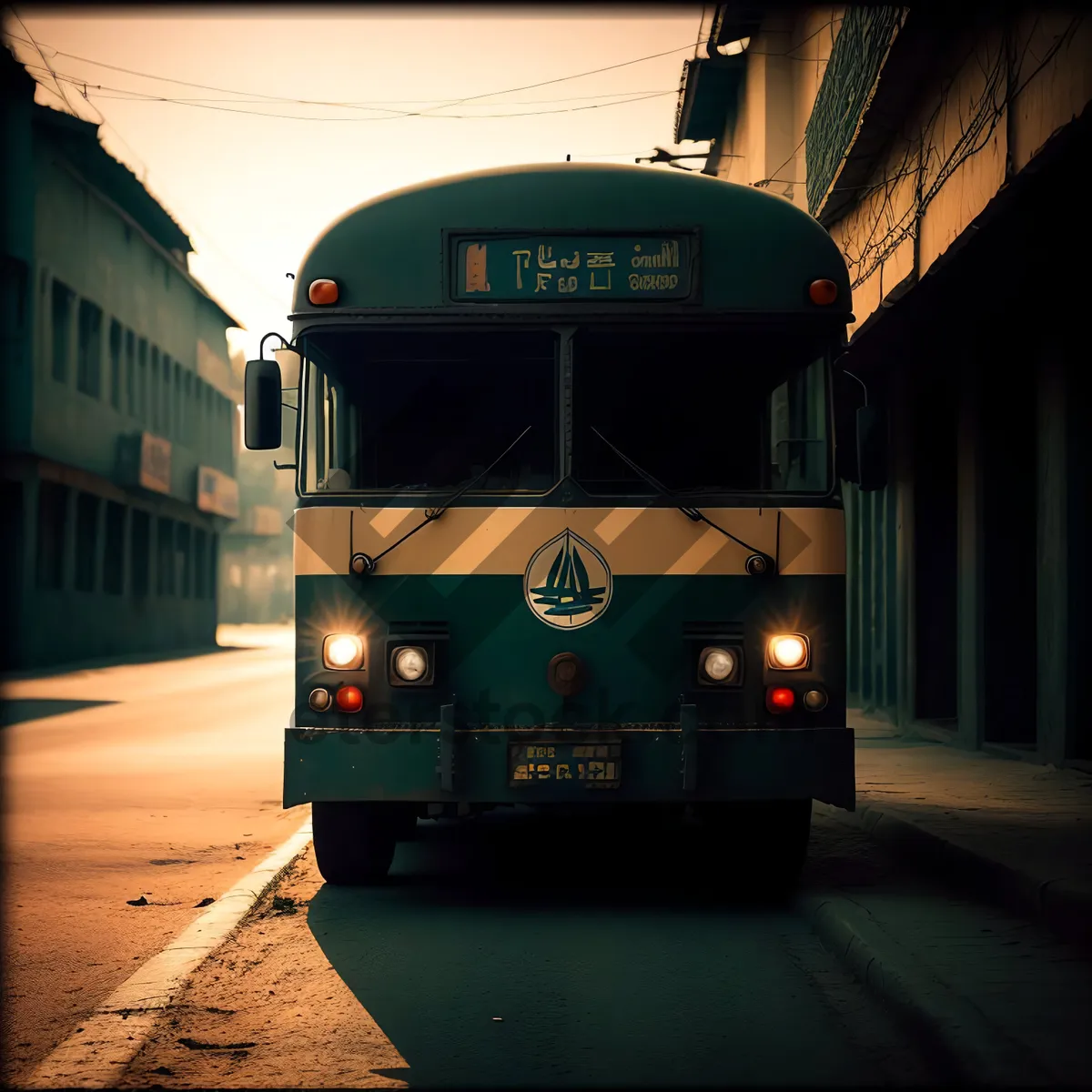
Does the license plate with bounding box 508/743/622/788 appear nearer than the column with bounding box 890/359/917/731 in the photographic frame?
Yes

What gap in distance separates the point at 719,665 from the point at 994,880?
1.67 m

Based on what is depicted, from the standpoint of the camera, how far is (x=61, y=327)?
34.1 meters

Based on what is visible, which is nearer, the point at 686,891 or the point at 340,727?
the point at 340,727

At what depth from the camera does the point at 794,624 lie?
281 inches

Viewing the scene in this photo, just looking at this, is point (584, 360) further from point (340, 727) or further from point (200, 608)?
point (200, 608)

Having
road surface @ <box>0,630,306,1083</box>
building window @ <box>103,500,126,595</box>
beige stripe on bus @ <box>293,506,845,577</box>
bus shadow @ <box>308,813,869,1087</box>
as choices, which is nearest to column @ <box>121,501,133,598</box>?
building window @ <box>103,500,126,595</box>

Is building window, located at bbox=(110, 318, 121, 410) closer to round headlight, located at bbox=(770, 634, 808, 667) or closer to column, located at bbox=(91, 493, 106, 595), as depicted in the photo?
column, located at bbox=(91, 493, 106, 595)

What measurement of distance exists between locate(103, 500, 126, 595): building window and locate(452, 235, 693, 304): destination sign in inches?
1287

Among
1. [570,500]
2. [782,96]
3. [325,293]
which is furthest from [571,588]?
[782,96]

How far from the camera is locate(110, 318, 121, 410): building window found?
125 ft

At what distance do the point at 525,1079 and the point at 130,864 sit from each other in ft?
16.0

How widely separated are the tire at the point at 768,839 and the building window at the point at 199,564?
43.5 meters

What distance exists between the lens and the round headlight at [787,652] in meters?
7.11

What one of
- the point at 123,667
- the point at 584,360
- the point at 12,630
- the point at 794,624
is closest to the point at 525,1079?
the point at 794,624
